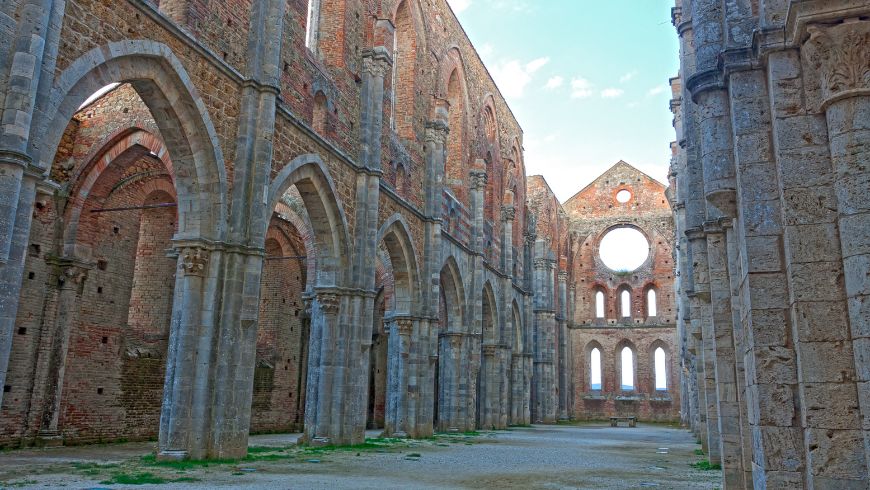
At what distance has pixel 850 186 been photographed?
15.7 ft

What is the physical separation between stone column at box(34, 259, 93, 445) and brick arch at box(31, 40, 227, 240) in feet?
15.3

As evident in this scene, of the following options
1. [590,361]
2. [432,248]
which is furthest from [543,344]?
[432,248]

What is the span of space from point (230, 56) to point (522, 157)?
81.8 feet

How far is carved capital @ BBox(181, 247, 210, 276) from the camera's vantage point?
11273 millimetres

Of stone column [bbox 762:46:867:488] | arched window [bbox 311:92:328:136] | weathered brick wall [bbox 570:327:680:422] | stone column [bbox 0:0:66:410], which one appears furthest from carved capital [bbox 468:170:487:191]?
stone column [bbox 762:46:867:488]

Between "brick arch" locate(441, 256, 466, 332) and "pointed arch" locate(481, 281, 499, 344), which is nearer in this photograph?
"brick arch" locate(441, 256, 466, 332)

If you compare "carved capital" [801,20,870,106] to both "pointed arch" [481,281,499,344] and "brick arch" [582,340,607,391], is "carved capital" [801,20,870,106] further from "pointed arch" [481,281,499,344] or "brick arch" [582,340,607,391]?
"brick arch" [582,340,607,391]

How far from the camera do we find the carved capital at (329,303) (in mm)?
15820

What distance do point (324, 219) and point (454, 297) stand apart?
978cm

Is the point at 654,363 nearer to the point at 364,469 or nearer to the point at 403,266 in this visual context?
the point at 403,266

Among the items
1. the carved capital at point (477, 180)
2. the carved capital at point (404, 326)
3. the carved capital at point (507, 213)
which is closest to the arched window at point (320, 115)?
the carved capital at point (404, 326)

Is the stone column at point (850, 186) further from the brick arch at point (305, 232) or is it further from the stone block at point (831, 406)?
the brick arch at point (305, 232)

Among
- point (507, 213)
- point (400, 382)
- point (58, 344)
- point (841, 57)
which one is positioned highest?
point (507, 213)

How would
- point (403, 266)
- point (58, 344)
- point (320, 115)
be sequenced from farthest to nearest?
point (403, 266) < point (320, 115) < point (58, 344)
